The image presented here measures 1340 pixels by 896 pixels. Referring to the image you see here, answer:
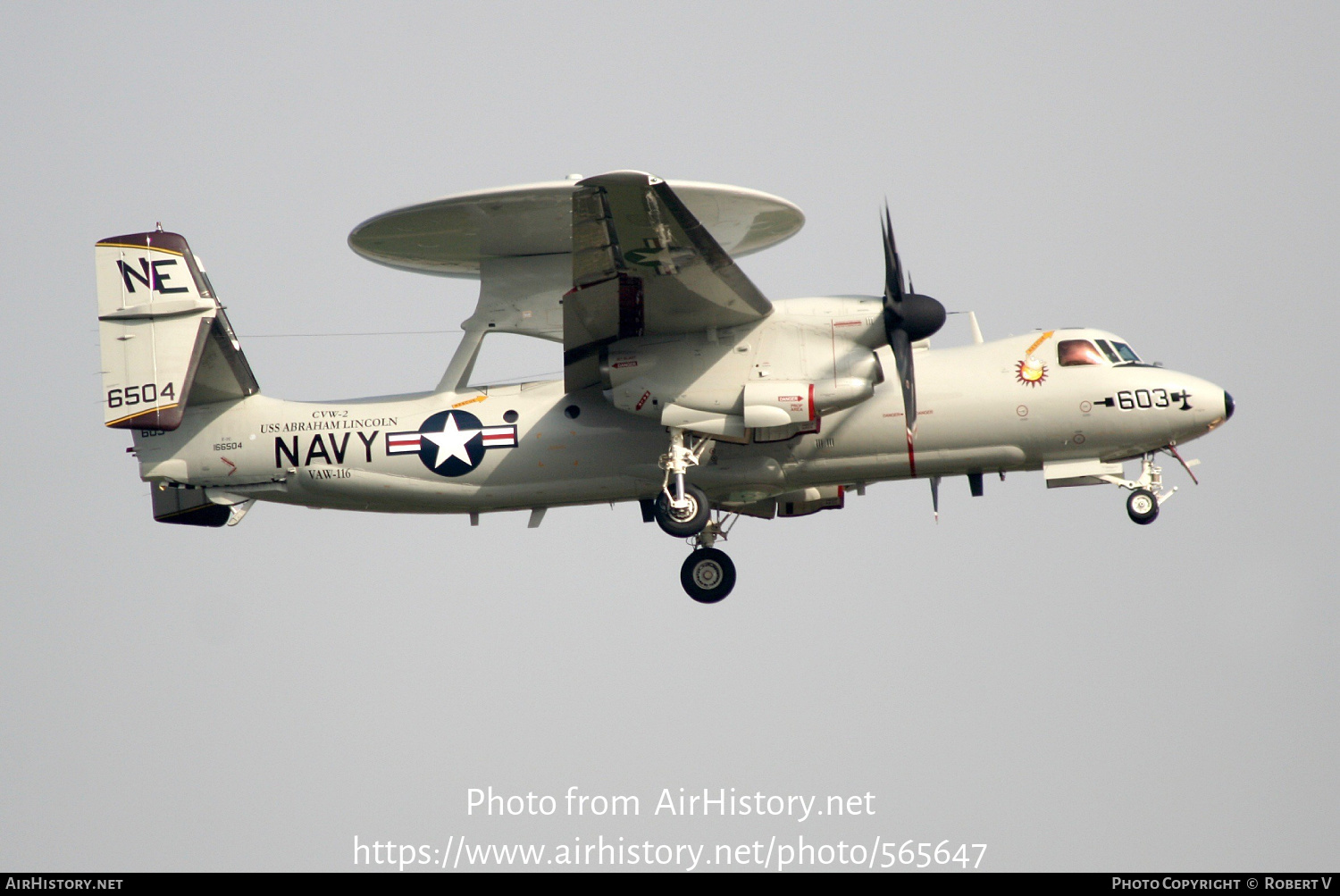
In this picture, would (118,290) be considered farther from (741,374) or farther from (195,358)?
(741,374)

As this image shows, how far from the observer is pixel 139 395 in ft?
70.5

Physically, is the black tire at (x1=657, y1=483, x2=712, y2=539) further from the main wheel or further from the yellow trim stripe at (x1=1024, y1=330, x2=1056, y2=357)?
the main wheel

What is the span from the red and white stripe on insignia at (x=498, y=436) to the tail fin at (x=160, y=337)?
11.3 ft

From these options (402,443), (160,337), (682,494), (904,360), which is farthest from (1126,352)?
(160,337)

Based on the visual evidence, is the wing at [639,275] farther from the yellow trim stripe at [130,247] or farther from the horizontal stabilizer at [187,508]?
the yellow trim stripe at [130,247]

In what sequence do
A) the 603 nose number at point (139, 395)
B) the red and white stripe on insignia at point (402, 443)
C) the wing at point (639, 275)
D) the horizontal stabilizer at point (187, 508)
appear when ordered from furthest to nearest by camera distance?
the horizontal stabilizer at point (187, 508), the red and white stripe on insignia at point (402, 443), the 603 nose number at point (139, 395), the wing at point (639, 275)

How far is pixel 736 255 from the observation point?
25.5m

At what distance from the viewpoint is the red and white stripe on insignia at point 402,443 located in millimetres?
22000

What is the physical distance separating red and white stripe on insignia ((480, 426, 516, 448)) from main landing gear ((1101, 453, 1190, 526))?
8.04 metres

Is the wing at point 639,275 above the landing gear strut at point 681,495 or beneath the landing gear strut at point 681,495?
above

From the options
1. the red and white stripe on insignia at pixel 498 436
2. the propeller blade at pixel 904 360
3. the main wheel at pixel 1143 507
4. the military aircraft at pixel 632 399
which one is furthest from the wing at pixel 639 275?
the main wheel at pixel 1143 507

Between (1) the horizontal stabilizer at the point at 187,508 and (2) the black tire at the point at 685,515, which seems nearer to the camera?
(2) the black tire at the point at 685,515

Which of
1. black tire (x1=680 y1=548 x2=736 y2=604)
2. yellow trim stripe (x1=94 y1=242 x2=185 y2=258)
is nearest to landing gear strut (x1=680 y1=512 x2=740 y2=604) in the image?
black tire (x1=680 y1=548 x2=736 y2=604)

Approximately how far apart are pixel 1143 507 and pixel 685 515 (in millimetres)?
6152
